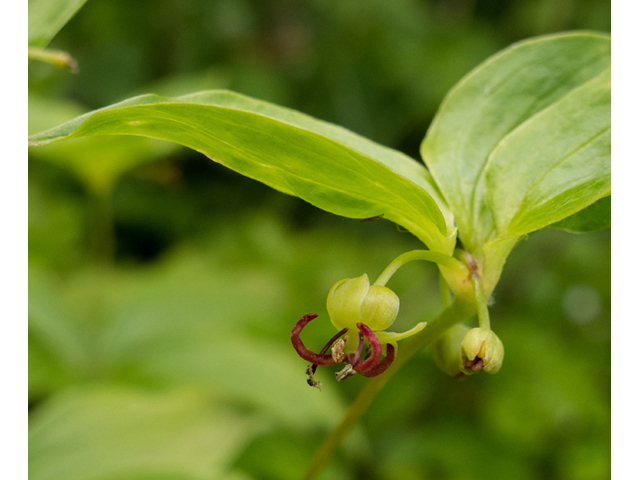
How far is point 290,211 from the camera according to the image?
2.99 m

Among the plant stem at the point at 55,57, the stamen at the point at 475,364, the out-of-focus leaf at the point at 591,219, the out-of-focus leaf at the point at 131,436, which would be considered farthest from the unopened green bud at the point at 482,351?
the out-of-focus leaf at the point at 131,436

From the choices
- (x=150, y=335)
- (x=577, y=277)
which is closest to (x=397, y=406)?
(x=150, y=335)

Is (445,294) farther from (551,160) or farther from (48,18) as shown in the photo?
(48,18)

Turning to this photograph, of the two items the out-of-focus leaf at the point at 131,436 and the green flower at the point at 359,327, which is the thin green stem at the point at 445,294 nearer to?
the green flower at the point at 359,327

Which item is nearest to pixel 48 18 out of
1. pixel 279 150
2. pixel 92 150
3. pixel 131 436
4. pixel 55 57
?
pixel 55 57

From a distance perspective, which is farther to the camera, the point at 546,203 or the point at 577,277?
the point at 577,277

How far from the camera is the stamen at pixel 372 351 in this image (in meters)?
0.32

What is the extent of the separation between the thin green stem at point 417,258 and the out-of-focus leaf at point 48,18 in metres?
0.29

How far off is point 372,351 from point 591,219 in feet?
0.72

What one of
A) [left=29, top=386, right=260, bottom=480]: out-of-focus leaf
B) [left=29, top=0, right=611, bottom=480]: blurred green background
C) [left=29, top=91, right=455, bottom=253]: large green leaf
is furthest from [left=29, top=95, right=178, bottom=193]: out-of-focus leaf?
[left=29, top=91, right=455, bottom=253]: large green leaf

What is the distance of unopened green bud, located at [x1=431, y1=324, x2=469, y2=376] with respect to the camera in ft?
1.24

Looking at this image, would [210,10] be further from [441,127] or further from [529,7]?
[441,127]

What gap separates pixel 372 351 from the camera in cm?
33

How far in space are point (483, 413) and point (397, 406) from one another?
0.27 metres
